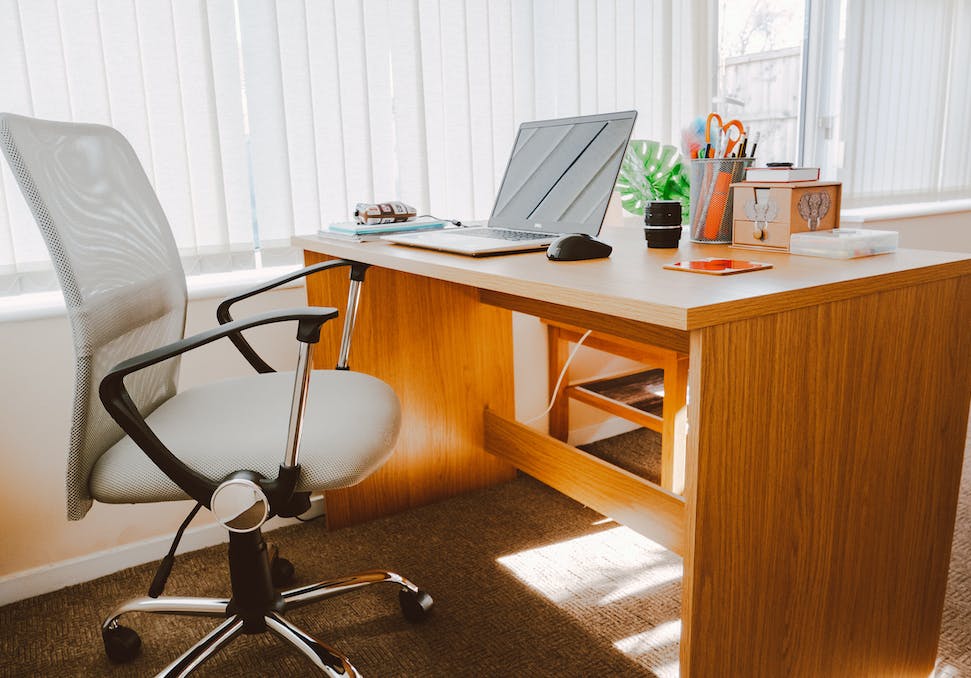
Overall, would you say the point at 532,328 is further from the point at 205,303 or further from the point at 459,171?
the point at 205,303

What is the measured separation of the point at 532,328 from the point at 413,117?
795 mm

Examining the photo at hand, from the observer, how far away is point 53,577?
5.93 feet

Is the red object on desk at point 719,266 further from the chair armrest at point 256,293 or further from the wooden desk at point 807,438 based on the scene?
the chair armrest at point 256,293

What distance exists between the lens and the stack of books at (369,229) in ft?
5.65

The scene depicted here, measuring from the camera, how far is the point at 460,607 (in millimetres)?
1673

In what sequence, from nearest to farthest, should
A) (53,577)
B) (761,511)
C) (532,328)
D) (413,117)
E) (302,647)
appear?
(761,511), (302,647), (53,577), (413,117), (532,328)

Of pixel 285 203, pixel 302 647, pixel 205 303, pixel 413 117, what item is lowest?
pixel 302 647

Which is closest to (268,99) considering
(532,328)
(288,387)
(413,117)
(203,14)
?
(203,14)

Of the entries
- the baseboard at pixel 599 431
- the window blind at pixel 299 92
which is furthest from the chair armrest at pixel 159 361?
the baseboard at pixel 599 431

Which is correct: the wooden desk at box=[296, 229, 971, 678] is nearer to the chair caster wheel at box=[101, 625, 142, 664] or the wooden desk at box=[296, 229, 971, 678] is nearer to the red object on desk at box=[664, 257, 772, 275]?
the red object on desk at box=[664, 257, 772, 275]

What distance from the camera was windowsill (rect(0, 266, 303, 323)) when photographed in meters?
1.69

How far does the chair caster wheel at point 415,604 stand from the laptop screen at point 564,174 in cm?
84

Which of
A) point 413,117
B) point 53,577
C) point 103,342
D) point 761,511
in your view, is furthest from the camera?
point 413,117

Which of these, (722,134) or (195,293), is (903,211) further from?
(195,293)
